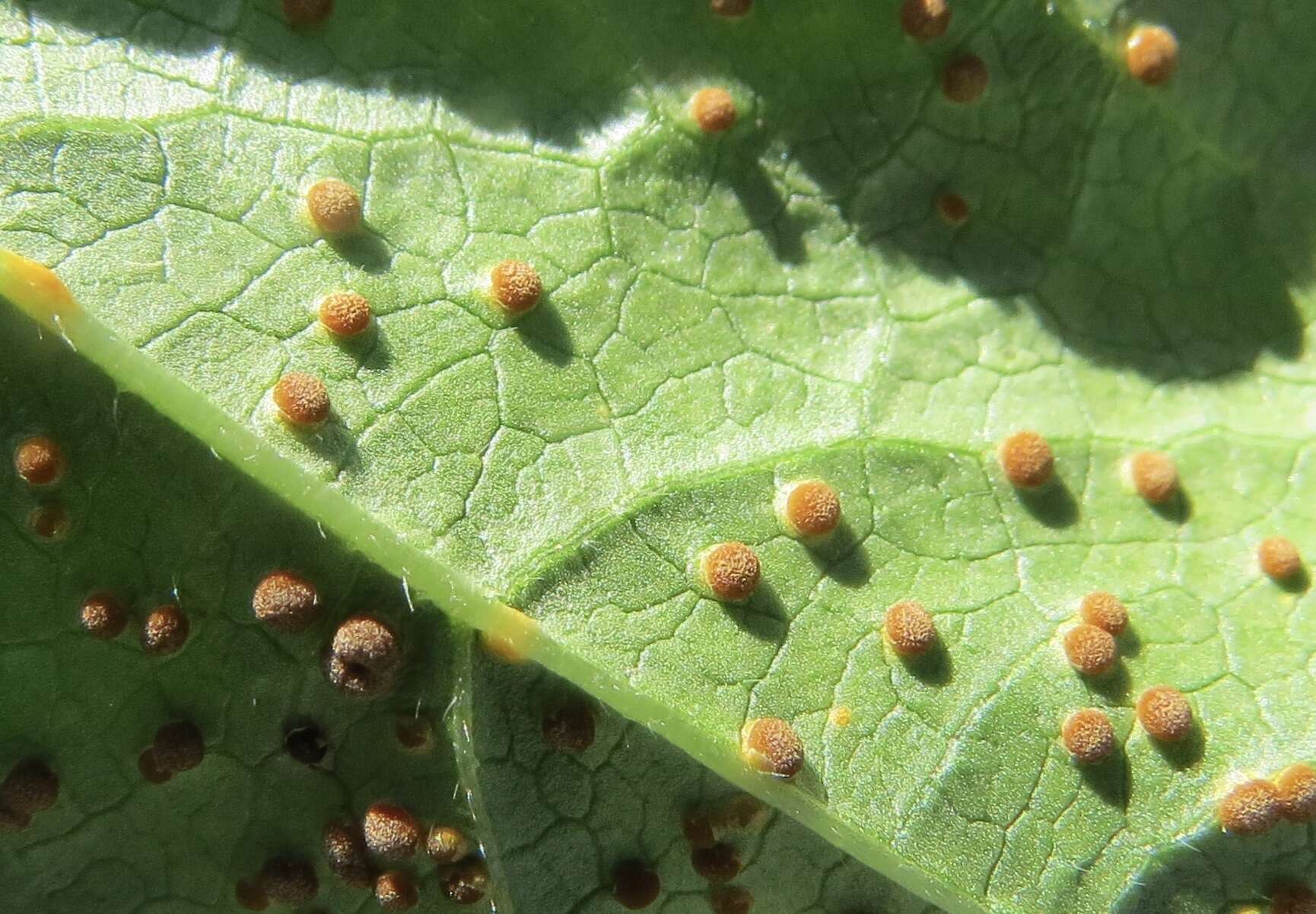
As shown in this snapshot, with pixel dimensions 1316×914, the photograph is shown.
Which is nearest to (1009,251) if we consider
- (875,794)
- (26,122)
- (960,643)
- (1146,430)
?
(1146,430)

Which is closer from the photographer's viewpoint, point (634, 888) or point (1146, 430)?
point (634, 888)

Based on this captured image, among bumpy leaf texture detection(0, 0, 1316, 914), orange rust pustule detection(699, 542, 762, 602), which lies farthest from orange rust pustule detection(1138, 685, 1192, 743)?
orange rust pustule detection(699, 542, 762, 602)

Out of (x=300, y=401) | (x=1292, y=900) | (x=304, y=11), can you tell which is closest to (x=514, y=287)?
(x=300, y=401)

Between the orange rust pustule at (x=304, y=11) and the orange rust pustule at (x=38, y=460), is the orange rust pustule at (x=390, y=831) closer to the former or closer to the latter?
the orange rust pustule at (x=38, y=460)

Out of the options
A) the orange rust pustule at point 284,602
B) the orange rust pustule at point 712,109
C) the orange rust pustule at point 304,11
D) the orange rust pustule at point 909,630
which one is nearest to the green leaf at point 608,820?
the orange rust pustule at point 284,602

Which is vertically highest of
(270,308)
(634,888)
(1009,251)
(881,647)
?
(1009,251)

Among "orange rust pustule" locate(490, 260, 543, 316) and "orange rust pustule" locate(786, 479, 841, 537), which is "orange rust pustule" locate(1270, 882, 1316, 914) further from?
"orange rust pustule" locate(490, 260, 543, 316)

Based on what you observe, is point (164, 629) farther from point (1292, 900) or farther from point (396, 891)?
point (1292, 900)

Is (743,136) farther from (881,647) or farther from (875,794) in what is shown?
(875,794)
